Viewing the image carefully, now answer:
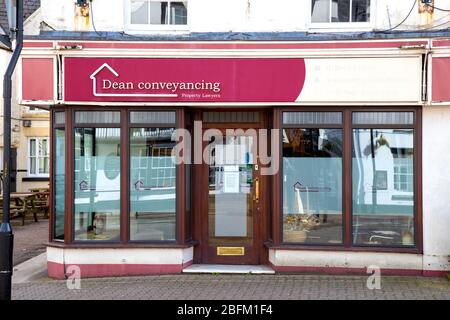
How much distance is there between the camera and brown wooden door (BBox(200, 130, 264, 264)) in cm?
1004

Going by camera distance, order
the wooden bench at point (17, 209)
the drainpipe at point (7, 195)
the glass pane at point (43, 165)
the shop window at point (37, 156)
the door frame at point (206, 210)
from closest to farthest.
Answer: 1. the drainpipe at point (7, 195)
2. the door frame at point (206, 210)
3. the wooden bench at point (17, 209)
4. the shop window at point (37, 156)
5. the glass pane at point (43, 165)

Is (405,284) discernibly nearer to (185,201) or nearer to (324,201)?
(324,201)

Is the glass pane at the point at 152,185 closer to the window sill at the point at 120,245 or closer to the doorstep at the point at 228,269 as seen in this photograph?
the window sill at the point at 120,245

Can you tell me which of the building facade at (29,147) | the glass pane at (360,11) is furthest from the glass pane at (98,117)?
the building facade at (29,147)

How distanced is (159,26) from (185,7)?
0.50 m

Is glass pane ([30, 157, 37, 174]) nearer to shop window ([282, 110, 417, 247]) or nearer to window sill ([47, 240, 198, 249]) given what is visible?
window sill ([47, 240, 198, 249])

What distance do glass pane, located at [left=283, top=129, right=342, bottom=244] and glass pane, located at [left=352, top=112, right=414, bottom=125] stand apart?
0.35m

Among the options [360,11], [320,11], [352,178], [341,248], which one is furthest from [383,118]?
[341,248]

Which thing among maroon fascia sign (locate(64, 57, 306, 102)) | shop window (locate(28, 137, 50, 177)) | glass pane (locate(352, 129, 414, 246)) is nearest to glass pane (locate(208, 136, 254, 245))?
maroon fascia sign (locate(64, 57, 306, 102))

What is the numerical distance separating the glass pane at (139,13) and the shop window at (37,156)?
15.8 meters

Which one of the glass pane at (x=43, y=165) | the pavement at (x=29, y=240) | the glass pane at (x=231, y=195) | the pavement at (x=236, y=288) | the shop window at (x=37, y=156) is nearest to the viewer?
the pavement at (x=236, y=288)

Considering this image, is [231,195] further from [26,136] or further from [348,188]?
[26,136]

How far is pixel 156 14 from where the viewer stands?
989 cm

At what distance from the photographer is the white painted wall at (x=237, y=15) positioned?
30.9ft
